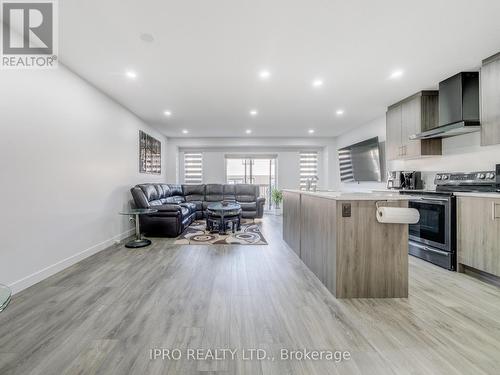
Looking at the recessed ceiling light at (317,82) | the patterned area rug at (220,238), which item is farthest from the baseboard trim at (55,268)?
the recessed ceiling light at (317,82)

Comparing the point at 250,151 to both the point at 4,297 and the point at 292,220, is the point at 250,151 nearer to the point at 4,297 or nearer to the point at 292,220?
the point at 292,220

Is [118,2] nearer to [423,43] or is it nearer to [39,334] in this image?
[39,334]

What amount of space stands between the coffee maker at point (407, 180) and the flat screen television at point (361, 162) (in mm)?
823

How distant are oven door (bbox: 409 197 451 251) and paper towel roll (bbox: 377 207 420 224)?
1.47 m

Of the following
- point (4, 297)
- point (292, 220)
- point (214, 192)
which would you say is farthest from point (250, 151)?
point (4, 297)

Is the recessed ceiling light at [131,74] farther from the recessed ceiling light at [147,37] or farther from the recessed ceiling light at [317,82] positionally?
the recessed ceiling light at [317,82]

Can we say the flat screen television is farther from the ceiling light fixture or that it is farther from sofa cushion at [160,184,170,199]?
sofa cushion at [160,184,170,199]

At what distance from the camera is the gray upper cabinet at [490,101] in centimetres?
263

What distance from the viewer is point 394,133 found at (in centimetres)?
437

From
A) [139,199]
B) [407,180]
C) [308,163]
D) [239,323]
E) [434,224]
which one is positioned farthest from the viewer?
[308,163]

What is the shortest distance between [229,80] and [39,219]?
9.86 feet

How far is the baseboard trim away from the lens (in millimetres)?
2225

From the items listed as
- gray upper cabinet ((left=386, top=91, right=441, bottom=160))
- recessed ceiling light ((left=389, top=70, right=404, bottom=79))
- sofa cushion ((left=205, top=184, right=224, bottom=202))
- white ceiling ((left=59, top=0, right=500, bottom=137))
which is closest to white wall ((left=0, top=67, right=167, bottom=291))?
white ceiling ((left=59, top=0, right=500, bottom=137))

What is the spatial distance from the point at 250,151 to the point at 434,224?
567 cm
